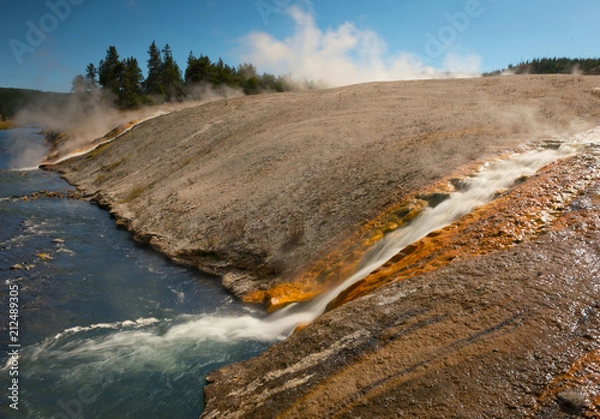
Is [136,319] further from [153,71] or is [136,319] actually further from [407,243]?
[153,71]

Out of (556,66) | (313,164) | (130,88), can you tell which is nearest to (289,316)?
(313,164)

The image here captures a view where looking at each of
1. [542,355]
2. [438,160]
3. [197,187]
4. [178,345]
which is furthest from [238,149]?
[542,355]

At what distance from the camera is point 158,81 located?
238 feet

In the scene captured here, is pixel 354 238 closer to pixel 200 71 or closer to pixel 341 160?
pixel 341 160

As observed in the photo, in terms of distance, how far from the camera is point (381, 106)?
22.6m

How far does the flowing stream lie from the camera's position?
768cm

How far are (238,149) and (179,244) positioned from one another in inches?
332

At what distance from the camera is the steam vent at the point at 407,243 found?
5289 mm

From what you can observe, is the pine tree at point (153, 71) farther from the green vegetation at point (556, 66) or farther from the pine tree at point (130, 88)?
the green vegetation at point (556, 66)

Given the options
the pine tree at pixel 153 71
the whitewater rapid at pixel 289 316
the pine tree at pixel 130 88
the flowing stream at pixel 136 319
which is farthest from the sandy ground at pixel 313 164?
the pine tree at pixel 153 71

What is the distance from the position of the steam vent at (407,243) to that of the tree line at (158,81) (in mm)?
44174

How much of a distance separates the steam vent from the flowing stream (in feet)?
0.57

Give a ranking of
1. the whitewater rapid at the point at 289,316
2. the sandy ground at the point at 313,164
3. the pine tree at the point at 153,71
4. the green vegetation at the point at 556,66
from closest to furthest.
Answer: the whitewater rapid at the point at 289,316, the sandy ground at the point at 313,164, the green vegetation at the point at 556,66, the pine tree at the point at 153,71

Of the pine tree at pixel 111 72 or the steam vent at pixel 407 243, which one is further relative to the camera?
the pine tree at pixel 111 72
